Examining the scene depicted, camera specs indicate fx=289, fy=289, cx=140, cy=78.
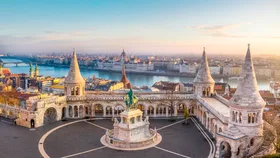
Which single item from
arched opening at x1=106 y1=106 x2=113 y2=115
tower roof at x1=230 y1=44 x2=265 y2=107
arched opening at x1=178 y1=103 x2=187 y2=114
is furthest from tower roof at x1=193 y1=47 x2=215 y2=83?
tower roof at x1=230 y1=44 x2=265 y2=107

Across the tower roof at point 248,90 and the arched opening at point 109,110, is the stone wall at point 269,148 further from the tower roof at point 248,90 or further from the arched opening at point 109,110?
the arched opening at point 109,110

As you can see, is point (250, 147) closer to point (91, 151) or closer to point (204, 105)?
point (204, 105)

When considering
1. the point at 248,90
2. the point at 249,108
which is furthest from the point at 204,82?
the point at 249,108

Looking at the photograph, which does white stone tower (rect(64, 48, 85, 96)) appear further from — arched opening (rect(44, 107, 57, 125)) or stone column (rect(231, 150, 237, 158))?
stone column (rect(231, 150, 237, 158))

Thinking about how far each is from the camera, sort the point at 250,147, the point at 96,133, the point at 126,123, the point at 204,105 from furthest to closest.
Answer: the point at 204,105 → the point at 96,133 → the point at 126,123 → the point at 250,147

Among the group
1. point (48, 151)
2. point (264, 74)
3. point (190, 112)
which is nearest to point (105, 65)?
point (264, 74)

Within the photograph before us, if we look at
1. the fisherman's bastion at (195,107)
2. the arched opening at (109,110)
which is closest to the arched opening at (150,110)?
the fisherman's bastion at (195,107)
